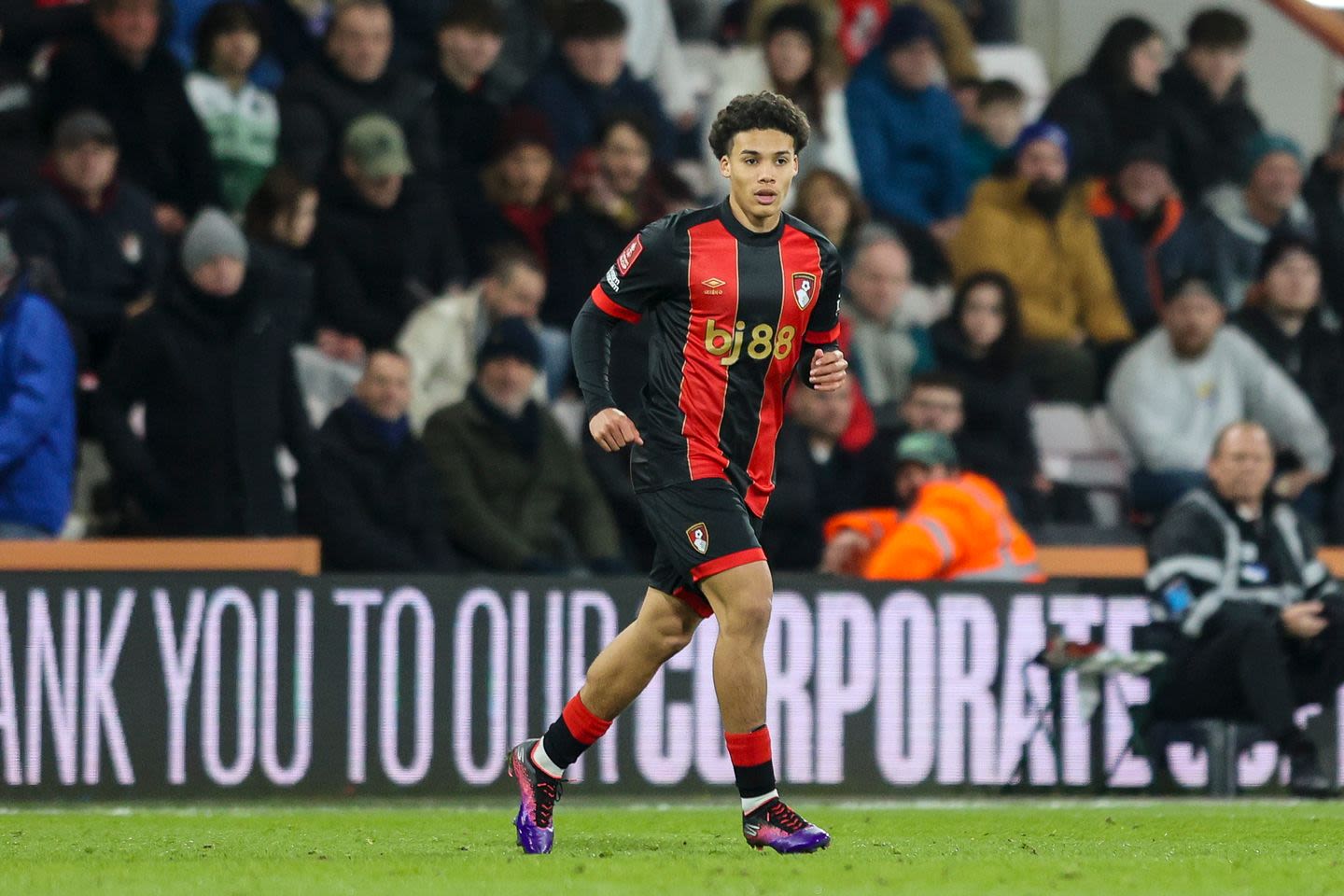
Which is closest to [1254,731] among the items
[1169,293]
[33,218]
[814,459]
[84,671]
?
[814,459]

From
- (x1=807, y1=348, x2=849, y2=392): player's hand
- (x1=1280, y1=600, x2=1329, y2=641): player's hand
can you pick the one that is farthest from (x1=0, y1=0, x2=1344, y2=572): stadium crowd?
(x1=807, y1=348, x2=849, y2=392): player's hand

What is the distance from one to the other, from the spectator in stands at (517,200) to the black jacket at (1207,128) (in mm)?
4193

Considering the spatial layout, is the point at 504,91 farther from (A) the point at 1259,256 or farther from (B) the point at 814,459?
(A) the point at 1259,256

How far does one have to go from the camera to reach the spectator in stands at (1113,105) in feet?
45.3

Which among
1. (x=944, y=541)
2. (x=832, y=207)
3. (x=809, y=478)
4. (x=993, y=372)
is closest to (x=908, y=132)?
(x=832, y=207)

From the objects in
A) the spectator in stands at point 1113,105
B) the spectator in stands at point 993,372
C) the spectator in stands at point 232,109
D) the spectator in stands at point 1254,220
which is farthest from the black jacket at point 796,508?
the spectator in stands at point 1113,105

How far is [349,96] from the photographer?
38.1 feet

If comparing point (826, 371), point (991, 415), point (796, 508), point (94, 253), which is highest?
point (94, 253)

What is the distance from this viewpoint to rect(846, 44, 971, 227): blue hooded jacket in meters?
13.1

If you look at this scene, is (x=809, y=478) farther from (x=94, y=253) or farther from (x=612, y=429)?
(x=612, y=429)

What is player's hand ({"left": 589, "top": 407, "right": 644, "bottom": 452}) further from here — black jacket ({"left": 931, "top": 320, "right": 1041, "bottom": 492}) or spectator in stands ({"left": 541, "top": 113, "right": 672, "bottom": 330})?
black jacket ({"left": 931, "top": 320, "right": 1041, "bottom": 492})

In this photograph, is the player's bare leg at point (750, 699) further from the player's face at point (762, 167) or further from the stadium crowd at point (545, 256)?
the stadium crowd at point (545, 256)

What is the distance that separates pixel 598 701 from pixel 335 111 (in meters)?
5.65

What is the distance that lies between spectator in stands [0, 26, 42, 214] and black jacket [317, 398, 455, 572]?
1.85 meters
